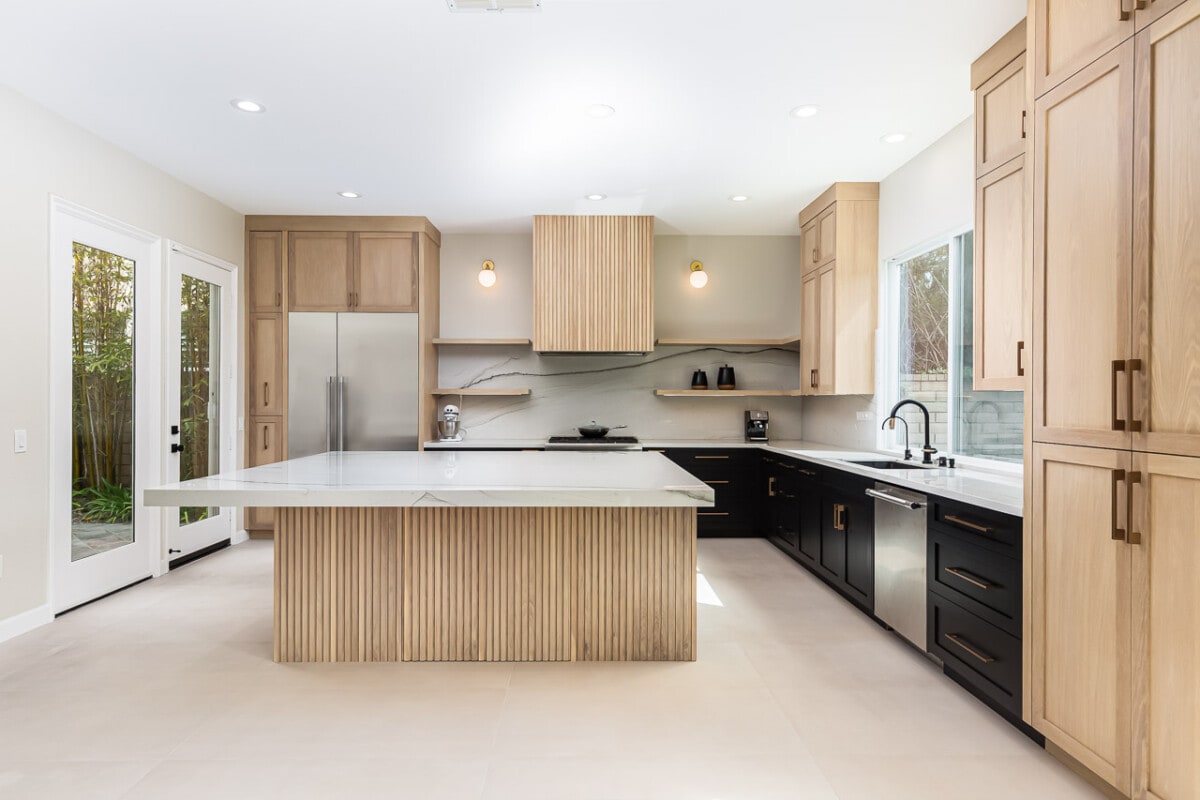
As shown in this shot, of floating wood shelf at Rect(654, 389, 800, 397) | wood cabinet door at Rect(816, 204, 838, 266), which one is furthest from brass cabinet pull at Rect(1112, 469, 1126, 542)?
floating wood shelf at Rect(654, 389, 800, 397)

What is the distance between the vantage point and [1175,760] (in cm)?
157

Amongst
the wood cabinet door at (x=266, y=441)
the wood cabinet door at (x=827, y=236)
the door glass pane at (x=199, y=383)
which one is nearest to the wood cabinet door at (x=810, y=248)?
the wood cabinet door at (x=827, y=236)

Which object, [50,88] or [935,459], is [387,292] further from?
Answer: [935,459]

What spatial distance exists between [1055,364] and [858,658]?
155cm

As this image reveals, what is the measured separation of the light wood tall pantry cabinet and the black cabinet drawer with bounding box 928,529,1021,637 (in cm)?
16

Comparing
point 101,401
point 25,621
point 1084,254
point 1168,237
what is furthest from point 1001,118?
point 25,621

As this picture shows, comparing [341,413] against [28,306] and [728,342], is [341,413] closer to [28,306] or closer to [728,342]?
[28,306]

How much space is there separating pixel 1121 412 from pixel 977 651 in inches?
44.8

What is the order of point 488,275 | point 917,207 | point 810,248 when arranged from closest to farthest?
point 917,207 < point 810,248 < point 488,275

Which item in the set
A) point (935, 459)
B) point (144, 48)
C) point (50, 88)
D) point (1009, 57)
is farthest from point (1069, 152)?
point (50, 88)

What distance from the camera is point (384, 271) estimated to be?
17.2ft

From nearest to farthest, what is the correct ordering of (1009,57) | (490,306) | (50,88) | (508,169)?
1. (1009,57)
2. (50,88)
3. (508,169)
4. (490,306)

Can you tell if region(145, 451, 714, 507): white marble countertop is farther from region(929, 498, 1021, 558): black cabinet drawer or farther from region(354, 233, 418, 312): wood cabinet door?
region(354, 233, 418, 312): wood cabinet door

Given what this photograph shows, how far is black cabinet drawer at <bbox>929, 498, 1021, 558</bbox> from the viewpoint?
2.20m
